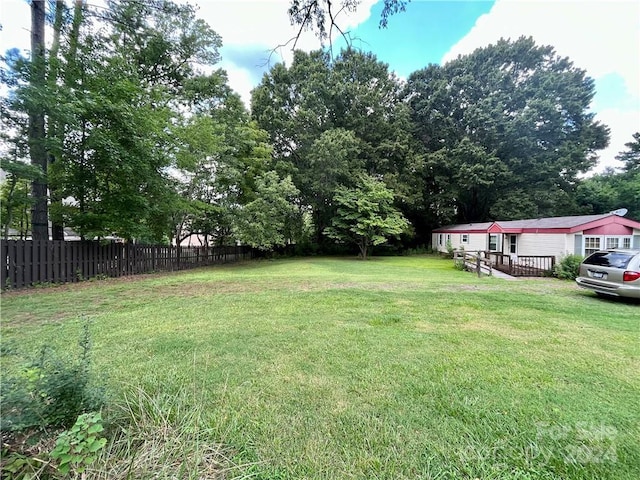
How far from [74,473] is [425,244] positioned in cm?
2738

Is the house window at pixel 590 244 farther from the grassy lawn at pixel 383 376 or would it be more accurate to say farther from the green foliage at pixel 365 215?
the green foliage at pixel 365 215

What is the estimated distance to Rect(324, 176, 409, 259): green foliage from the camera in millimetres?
19125

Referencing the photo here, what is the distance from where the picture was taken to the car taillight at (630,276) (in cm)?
630

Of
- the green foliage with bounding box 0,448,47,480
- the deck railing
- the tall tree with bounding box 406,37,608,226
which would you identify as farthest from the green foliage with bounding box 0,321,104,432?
the tall tree with bounding box 406,37,608,226

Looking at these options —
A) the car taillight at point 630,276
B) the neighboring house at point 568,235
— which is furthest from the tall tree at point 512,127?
the car taillight at point 630,276

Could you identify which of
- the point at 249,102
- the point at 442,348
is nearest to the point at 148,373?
the point at 442,348

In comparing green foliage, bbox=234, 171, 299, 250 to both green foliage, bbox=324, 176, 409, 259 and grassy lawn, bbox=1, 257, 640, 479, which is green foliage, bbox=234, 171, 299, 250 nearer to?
green foliage, bbox=324, 176, 409, 259

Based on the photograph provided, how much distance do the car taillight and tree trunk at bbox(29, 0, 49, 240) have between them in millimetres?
13986

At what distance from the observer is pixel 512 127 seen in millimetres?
21547

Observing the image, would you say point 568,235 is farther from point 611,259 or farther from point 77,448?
point 77,448

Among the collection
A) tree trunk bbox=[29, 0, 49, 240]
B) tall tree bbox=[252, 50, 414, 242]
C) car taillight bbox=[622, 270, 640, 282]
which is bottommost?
car taillight bbox=[622, 270, 640, 282]

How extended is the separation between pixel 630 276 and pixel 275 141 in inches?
793

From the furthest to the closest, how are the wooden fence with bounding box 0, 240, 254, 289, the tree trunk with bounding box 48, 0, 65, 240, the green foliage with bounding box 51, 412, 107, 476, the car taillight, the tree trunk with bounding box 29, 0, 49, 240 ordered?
the wooden fence with bounding box 0, 240, 254, 289 → the tree trunk with bounding box 48, 0, 65, 240 → the tree trunk with bounding box 29, 0, 49, 240 → the car taillight → the green foliage with bounding box 51, 412, 107, 476

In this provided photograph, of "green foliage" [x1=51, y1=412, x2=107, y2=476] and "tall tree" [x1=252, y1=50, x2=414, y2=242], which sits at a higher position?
"tall tree" [x1=252, y1=50, x2=414, y2=242]
